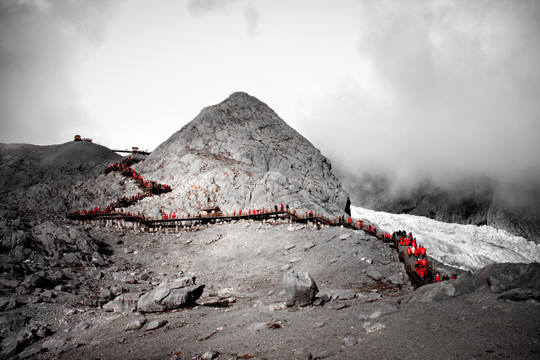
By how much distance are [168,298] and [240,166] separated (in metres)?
40.6

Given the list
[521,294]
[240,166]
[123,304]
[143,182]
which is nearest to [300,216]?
[123,304]

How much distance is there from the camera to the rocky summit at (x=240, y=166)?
149 ft

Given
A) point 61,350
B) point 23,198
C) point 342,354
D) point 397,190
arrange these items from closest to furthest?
point 342,354 < point 61,350 < point 23,198 < point 397,190

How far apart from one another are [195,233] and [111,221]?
1368 centimetres

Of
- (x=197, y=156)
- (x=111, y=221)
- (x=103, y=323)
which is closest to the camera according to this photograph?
(x=103, y=323)

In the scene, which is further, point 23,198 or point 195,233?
point 23,198

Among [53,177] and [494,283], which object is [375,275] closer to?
[494,283]

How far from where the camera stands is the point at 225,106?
73.4 meters

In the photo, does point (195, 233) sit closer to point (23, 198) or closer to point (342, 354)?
point (342, 354)

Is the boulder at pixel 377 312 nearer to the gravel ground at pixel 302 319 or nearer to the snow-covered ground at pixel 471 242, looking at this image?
the gravel ground at pixel 302 319

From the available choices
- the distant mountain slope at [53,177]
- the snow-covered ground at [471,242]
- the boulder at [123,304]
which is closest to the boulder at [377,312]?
the boulder at [123,304]

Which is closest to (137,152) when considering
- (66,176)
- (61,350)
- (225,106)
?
(66,176)

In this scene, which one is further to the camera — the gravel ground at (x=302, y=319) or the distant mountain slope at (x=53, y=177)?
the distant mountain slope at (x=53, y=177)

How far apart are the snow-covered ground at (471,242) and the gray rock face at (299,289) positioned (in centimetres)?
8142
